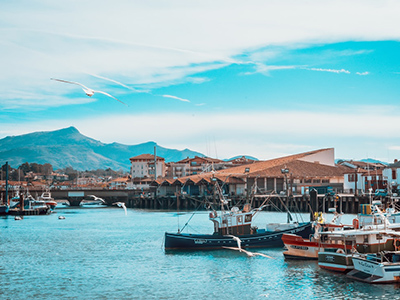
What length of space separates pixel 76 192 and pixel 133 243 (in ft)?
277

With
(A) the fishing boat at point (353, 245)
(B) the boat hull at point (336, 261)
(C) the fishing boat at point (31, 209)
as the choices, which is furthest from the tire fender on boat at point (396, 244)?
(C) the fishing boat at point (31, 209)

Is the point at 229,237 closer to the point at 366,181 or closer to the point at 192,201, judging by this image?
the point at 366,181

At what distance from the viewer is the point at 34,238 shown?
49.9 metres

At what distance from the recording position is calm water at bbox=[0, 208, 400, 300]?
984 inches

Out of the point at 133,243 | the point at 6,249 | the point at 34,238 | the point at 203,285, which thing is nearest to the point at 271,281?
the point at 203,285

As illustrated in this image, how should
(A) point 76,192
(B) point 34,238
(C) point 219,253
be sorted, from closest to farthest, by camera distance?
1. (C) point 219,253
2. (B) point 34,238
3. (A) point 76,192

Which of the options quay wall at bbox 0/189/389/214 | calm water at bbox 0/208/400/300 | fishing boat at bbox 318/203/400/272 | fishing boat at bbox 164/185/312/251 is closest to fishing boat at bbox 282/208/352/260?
calm water at bbox 0/208/400/300

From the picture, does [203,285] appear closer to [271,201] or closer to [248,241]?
[248,241]

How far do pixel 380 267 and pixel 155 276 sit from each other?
1148 centimetres

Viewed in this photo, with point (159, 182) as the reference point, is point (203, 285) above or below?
below

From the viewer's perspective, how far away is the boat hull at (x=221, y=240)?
124 ft

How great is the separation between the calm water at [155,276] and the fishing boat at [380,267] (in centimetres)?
45

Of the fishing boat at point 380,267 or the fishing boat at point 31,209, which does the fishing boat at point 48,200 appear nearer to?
the fishing boat at point 31,209

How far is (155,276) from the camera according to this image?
29344 millimetres
